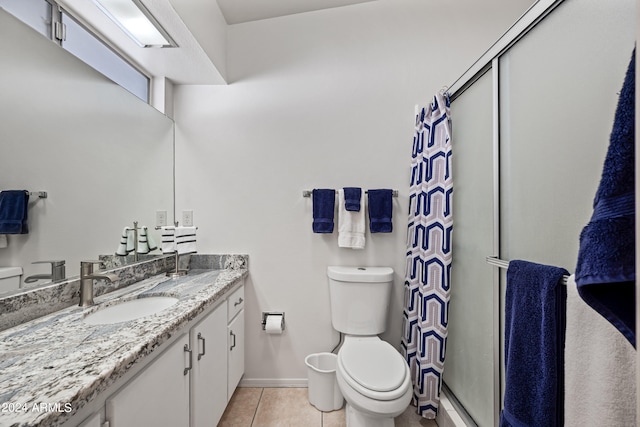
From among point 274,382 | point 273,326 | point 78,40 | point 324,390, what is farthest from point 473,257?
point 78,40

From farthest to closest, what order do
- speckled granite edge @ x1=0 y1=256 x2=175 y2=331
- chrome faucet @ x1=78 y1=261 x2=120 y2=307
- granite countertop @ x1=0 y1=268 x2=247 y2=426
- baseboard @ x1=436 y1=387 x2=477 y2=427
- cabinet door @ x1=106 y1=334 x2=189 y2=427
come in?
baseboard @ x1=436 y1=387 x2=477 y2=427 → chrome faucet @ x1=78 y1=261 x2=120 y2=307 → speckled granite edge @ x1=0 y1=256 x2=175 y2=331 → cabinet door @ x1=106 y1=334 x2=189 y2=427 → granite countertop @ x1=0 y1=268 x2=247 y2=426

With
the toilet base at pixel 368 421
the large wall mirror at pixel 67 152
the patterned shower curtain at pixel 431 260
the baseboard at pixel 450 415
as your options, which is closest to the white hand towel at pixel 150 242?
the large wall mirror at pixel 67 152

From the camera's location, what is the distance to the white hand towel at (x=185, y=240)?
164 centimetres

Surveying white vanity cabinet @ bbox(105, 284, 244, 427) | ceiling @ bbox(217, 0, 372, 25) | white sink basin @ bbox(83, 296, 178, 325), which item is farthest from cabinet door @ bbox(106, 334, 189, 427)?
ceiling @ bbox(217, 0, 372, 25)

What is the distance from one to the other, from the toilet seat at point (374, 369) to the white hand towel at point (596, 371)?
0.64 meters

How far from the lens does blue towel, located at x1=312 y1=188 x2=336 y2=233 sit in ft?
5.85

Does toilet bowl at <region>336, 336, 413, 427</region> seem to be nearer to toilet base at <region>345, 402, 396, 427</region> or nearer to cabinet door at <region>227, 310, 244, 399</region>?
toilet base at <region>345, 402, 396, 427</region>

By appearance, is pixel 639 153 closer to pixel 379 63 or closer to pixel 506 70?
pixel 506 70

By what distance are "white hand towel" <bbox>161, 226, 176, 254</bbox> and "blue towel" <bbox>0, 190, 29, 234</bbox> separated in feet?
2.11

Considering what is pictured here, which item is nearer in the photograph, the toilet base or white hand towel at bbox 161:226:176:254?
the toilet base

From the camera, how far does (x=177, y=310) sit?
3.45ft

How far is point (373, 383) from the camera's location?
1223 millimetres

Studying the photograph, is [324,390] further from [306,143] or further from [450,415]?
[306,143]

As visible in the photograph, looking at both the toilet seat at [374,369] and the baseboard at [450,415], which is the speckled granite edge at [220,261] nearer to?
the toilet seat at [374,369]
